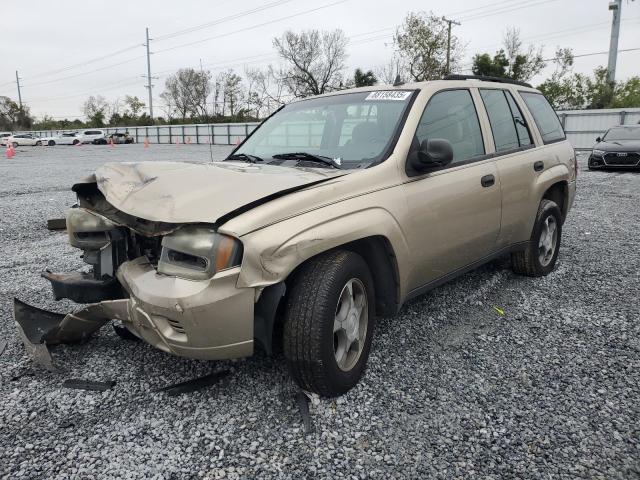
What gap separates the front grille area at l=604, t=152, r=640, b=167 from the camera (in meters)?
13.9

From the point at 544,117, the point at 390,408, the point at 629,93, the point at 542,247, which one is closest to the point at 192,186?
the point at 390,408

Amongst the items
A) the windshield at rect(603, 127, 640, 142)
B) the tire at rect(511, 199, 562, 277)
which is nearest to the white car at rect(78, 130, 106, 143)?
the windshield at rect(603, 127, 640, 142)

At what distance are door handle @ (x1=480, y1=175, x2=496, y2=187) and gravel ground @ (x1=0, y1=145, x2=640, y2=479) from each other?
100 cm

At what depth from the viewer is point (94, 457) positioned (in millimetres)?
2262

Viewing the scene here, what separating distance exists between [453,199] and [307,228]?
4.29ft

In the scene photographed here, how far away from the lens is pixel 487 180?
144 inches

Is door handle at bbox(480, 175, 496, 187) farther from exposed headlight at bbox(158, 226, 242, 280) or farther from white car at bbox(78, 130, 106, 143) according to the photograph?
white car at bbox(78, 130, 106, 143)

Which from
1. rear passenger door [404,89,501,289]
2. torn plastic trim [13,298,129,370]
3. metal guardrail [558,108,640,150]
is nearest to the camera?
torn plastic trim [13,298,129,370]

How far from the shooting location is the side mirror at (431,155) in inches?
117

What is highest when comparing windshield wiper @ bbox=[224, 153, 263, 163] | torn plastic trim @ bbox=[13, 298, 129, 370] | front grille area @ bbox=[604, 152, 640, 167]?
windshield wiper @ bbox=[224, 153, 263, 163]

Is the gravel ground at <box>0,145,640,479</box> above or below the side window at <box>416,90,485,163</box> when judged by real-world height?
below

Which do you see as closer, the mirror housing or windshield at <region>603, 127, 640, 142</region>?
the mirror housing

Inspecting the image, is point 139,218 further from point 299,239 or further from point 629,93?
point 629,93

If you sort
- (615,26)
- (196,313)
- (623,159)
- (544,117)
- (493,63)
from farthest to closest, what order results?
(493,63)
(615,26)
(623,159)
(544,117)
(196,313)
